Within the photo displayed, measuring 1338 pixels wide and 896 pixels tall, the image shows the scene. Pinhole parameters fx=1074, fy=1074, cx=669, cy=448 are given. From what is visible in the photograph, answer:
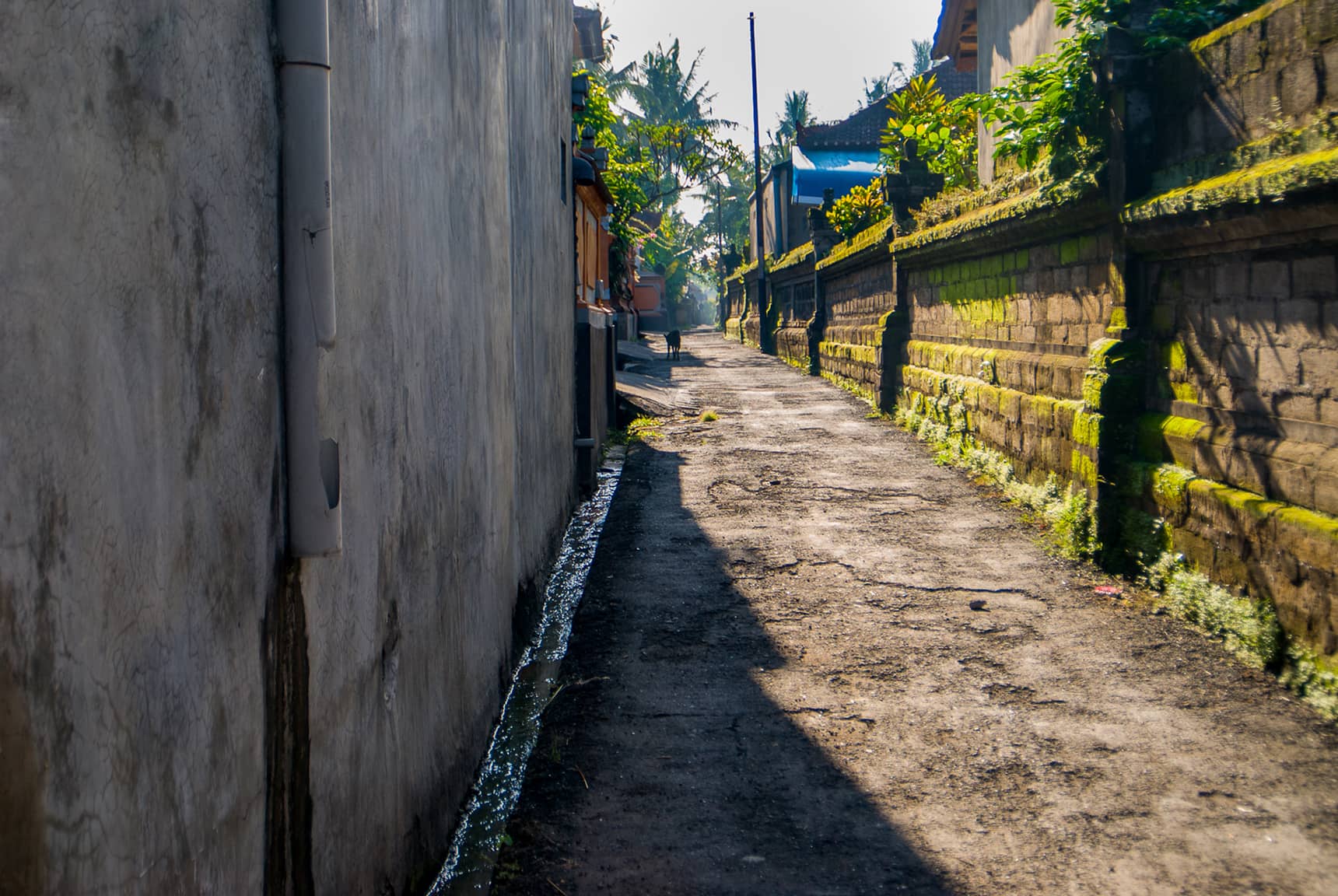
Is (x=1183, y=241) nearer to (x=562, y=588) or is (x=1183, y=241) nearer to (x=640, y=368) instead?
(x=562, y=588)

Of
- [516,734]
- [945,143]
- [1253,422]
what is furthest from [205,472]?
[945,143]

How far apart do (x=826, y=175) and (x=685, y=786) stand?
86.5ft

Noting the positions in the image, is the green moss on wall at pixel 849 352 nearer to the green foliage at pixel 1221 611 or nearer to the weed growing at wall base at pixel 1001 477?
the weed growing at wall base at pixel 1001 477

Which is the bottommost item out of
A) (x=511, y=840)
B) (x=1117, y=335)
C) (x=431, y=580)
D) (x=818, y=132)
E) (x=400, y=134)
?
(x=511, y=840)

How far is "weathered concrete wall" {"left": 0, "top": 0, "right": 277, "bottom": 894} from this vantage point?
1240 millimetres

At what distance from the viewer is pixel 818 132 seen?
31.8 metres

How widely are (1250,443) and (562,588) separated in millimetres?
3908

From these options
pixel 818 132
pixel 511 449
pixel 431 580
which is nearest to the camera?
pixel 431 580

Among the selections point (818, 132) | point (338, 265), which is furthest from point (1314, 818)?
point (818, 132)

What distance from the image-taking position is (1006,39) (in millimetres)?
12086

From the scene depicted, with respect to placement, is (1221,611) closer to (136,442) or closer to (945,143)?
(136,442)

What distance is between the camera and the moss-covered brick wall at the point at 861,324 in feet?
47.7

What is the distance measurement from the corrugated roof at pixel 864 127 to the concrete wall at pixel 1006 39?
1717 centimetres

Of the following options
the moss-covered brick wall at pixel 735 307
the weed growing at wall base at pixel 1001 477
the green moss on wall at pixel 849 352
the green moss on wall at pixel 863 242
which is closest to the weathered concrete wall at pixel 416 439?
the weed growing at wall base at pixel 1001 477
